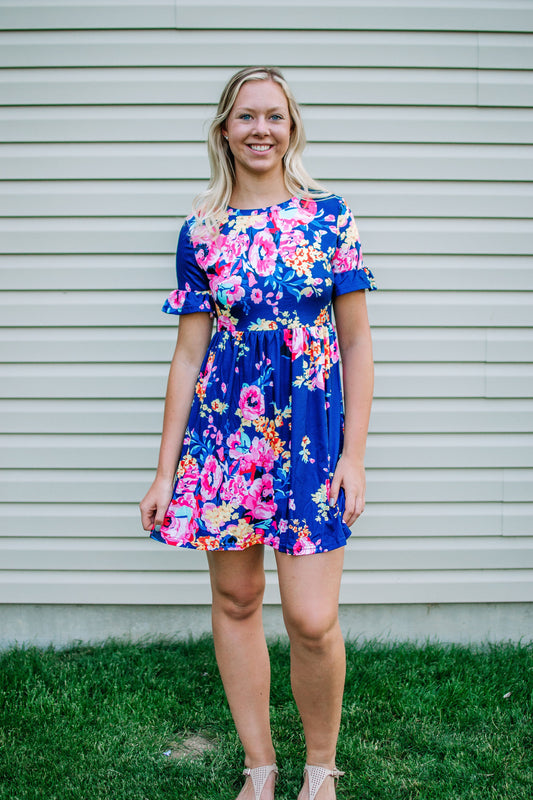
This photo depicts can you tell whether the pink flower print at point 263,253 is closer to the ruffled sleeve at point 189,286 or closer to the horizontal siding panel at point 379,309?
the ruffled sleeve at point 189,286

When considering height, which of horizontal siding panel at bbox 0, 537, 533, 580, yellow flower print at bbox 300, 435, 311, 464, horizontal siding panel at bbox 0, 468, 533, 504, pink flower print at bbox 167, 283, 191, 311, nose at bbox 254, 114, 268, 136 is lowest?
horizontal siding panel at bbox 0, 537, 533, 580

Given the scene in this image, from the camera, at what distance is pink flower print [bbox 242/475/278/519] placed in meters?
1.88

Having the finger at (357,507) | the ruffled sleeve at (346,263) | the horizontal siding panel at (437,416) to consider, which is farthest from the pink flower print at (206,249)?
the horizontal siding panel at (437,416)

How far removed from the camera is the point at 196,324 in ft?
6.64

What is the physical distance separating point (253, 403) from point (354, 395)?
30 cm

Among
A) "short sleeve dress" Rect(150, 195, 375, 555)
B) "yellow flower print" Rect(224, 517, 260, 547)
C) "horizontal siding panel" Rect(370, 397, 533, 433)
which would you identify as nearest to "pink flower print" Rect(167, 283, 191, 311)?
"short sleeve dress" Rect(150, 195, 375, 555)

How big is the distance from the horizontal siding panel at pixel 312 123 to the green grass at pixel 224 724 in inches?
88.6

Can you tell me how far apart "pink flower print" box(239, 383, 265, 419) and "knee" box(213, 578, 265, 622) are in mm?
516

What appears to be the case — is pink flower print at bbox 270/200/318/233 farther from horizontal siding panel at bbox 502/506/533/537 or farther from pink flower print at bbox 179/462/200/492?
horizontal siding panel at bbox 502/506/533/537

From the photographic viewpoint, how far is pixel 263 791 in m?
2.04

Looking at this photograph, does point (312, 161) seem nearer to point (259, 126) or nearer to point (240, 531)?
point (259, 126)

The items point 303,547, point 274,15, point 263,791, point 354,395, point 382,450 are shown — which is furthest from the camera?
point 382,450

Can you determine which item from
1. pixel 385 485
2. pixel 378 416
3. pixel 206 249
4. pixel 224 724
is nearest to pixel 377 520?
pixel 385 485

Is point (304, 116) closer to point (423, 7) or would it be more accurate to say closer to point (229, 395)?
point (423, 7)
